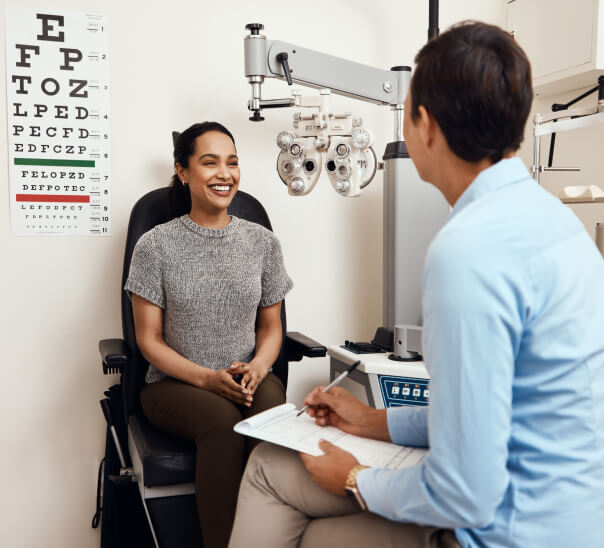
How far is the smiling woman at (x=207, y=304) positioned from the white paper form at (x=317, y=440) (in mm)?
350

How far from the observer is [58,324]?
1.97 m

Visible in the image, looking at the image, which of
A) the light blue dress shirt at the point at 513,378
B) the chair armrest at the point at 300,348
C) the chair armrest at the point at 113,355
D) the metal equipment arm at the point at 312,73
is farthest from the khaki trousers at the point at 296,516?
the metal equipment arm at the point at 312,73

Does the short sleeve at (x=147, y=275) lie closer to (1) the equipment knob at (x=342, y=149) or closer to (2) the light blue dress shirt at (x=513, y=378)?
(1) the equipment knob at (x=342, y=149)

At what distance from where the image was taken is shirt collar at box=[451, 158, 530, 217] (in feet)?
2.69

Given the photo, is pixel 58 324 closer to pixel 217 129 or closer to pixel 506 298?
pixel 217 129

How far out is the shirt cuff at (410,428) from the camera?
1.03m

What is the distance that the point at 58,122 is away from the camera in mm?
1920

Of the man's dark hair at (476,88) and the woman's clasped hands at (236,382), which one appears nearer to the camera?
the man's dark hair at (476,88)

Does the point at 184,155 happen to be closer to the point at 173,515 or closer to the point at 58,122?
the point at 58,122

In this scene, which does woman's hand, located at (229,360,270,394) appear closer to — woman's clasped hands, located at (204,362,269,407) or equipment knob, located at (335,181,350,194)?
woman's clasped hands, located at (204,362,269,407)

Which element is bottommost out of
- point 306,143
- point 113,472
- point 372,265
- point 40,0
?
point 113,472

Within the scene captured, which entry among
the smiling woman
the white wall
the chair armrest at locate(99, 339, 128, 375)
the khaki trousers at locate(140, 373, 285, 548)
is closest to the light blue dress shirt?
the khaki trousers at locate(140, 373, 285, 548)

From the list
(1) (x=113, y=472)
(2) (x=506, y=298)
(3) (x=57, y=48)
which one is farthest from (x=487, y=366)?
(3) (x=57, y=48)

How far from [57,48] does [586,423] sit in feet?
5.86
